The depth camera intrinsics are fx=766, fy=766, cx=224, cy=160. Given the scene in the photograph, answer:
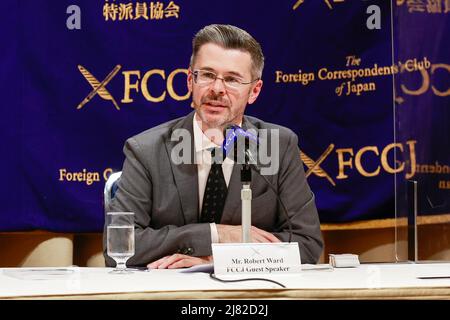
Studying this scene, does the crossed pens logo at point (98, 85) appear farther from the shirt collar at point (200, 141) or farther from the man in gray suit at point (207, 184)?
the shirt collar at point (200, 141)

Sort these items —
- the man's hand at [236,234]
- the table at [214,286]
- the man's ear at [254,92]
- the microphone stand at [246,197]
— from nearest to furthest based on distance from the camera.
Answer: the table at [214,286], the microphone stand at [246,197], the man's hand at [236,234], the man's ear at [254,92]

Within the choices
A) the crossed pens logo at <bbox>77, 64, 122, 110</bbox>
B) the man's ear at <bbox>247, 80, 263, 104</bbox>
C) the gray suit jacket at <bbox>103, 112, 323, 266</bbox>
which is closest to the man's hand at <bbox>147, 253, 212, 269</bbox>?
the gray suit jacket at <bbox>103, 112, 323, 266</bbox>

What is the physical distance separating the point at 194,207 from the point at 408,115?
984 mm

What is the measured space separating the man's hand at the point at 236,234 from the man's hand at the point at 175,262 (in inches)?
6.2

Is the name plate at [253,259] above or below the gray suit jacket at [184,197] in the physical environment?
below

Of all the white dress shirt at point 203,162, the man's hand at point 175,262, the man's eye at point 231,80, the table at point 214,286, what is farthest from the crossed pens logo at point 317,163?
the table at point 214,286

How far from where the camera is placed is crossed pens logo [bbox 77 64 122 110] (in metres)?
3.67

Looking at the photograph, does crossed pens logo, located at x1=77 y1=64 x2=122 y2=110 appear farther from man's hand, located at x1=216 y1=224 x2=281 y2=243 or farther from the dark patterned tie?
man's hand, located at x1=216 y1=224 x2=281 y2=243

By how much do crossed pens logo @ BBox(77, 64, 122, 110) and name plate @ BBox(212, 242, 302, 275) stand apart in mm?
1753

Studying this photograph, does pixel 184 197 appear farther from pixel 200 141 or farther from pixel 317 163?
pixel 317 163

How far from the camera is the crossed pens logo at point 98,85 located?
3674mm

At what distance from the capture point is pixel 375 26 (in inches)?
145

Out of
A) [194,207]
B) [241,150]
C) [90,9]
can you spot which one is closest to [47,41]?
[90,9]

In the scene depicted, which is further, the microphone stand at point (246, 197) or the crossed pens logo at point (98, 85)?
the crossed pens logo at point (98, 85)
